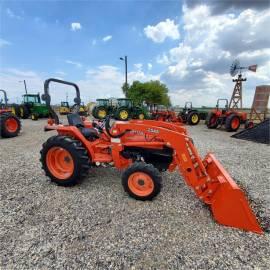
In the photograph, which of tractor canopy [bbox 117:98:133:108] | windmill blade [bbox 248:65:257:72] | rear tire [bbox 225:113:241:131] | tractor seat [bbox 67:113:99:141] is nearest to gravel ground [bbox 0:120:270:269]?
tractor seat [bbox 67:113:99:141]

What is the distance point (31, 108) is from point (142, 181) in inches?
664

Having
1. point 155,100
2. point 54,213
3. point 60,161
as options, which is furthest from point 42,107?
point 155,100

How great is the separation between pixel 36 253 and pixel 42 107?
56.4 feet

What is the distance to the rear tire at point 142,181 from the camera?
10.2 feet

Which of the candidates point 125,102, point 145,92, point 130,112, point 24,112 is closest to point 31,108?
point 24,112

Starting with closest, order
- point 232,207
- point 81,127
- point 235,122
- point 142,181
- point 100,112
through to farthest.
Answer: point 232,207 → point 142,181 → point 81,127 → point 235,122 → point 100,112

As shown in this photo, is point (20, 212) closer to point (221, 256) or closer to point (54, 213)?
point (54, 213)

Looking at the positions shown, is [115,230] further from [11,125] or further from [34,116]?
[34,116]

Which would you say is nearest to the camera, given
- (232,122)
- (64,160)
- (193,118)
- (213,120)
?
(64,160)

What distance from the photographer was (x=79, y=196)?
11.3 feet

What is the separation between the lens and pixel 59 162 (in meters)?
4.05

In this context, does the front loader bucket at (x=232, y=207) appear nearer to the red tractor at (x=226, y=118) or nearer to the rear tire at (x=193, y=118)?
the red tractor at (x=226, y=118)

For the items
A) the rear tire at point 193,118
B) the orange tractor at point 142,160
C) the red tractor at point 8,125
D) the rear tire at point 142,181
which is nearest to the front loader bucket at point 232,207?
the orange tractor at point 142,160

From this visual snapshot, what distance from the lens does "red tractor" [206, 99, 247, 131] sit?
38.6ft
